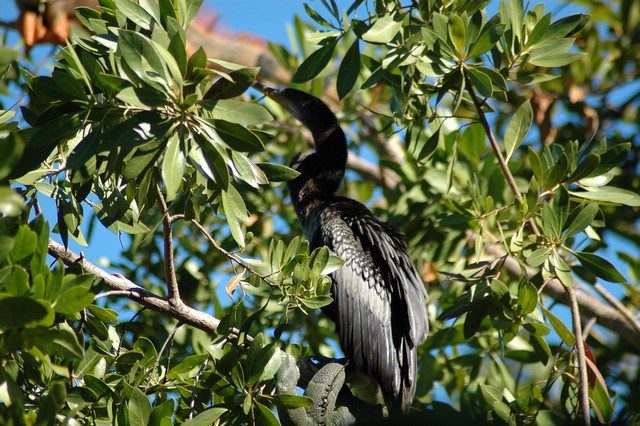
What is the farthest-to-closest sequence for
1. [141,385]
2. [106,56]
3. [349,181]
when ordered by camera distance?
[349,181] < [141,385] < [106,56]

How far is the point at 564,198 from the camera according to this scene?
300 cm

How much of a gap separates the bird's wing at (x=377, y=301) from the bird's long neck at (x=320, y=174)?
440 millimetres

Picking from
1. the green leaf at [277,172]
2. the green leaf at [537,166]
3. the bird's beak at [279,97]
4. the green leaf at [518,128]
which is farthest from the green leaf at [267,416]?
the bird's beak at [279,97]

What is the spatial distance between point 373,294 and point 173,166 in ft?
6.47

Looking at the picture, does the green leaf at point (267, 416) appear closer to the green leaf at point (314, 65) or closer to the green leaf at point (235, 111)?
the green leaf at point (235, 111)

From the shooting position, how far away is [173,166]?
216 cm

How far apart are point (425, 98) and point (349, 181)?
319 centimetres

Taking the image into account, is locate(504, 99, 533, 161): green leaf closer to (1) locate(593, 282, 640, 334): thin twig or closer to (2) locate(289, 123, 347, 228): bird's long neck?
(1) locate(593, 282, 640, 334): thin twig

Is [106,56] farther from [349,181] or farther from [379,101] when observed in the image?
[349,181]

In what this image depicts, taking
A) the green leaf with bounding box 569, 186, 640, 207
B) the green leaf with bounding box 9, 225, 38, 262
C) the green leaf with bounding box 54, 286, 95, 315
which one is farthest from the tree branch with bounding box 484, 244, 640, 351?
the green leaf with bounding box 9, 225, 38, 262

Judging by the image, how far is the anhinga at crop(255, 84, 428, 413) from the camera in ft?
11.9

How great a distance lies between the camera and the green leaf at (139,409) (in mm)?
2348

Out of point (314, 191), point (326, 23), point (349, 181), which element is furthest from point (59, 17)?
point (326, 23)

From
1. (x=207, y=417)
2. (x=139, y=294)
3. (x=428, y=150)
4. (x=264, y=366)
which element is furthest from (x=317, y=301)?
Result: (x=428, y=150)
